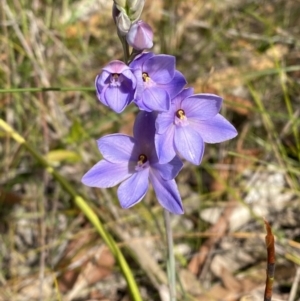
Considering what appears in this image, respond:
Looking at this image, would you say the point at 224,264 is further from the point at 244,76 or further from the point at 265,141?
the point at 244,76

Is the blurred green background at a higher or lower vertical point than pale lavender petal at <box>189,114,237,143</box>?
lower

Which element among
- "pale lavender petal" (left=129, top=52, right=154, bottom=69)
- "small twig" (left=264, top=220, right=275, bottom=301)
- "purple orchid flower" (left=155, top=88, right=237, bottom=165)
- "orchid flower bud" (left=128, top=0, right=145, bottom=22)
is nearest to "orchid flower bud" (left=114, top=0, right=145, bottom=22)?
"orchid flower bud" (left=128, top=0, right=145, bottom=22)

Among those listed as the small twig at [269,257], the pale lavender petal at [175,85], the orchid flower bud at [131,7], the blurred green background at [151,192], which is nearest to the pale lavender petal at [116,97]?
the pale lavender petal at [175,85]

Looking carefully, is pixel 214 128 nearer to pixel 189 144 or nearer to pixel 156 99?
pixel 189 144

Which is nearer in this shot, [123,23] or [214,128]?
[123,23]

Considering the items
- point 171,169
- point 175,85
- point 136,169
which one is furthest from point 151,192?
point 175,85

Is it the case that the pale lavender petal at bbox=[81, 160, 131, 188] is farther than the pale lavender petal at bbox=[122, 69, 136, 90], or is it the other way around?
the pale lavender petal at bbox=[81, 160, 131, 188]

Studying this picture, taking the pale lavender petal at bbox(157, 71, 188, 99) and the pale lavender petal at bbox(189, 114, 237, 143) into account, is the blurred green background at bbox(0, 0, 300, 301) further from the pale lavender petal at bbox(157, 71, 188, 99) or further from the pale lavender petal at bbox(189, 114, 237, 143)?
the pale lavender petal at bbox(157, 71, 188, 99)
